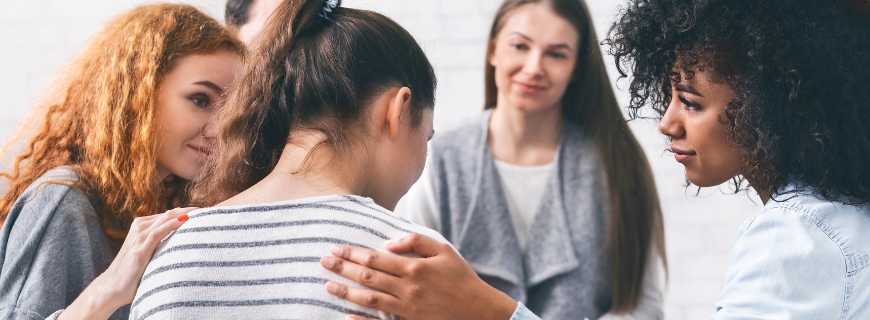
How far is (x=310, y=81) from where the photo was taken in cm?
79

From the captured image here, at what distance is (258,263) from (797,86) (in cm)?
72

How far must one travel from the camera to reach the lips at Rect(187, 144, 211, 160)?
3.66ft

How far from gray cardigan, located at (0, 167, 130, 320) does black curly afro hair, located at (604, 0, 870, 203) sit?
3.25 ft

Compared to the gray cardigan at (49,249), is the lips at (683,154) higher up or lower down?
higher up

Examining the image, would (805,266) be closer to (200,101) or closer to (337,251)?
(337,251)

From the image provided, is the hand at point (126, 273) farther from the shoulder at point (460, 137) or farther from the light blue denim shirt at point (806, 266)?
the shoulder at point (460, 137)

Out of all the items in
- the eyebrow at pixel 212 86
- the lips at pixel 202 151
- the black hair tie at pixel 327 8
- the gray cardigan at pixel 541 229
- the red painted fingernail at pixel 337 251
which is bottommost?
the gray cardigan at pixel 541 229

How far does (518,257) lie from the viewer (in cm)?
154

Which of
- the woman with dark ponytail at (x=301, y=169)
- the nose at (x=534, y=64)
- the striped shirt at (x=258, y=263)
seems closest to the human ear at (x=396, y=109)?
the woman with dark ponytail at (x=301, y=169)

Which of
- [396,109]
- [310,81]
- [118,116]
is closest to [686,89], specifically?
[396,109]

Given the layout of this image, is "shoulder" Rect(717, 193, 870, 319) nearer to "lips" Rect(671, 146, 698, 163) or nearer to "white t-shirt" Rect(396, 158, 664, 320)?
"lips" Rect(671, 146, 698, 163)

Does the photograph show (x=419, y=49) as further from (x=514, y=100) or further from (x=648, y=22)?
(x=514, y=100)

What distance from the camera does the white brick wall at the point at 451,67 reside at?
1.99 m

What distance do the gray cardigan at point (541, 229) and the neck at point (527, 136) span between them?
0.12ft
